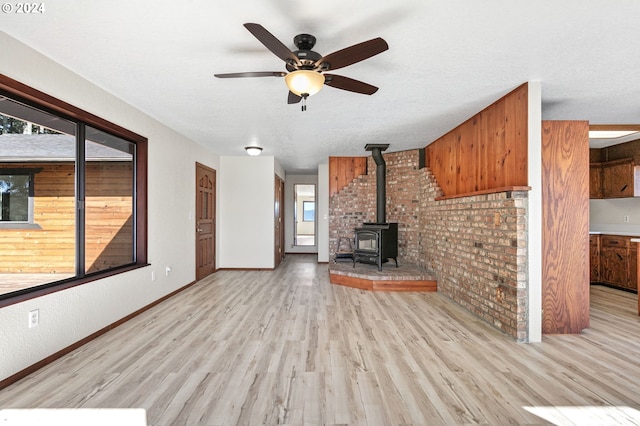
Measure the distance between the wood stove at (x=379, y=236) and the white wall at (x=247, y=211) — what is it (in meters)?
1.95

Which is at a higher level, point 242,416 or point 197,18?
point 197,18

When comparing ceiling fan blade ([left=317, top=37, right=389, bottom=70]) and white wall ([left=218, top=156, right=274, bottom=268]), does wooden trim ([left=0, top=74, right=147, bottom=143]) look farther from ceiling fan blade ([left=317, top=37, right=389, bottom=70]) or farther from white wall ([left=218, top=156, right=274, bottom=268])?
white wall ([left=218, top=156, right=274, bottom=268])

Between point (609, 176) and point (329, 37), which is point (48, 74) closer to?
point (329, 37)

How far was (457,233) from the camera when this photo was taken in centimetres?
420

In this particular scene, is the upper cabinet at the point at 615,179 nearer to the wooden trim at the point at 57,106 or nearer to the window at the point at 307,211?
the wooden trim at the point at 57,106

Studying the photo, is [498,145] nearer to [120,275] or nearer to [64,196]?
[120,275]

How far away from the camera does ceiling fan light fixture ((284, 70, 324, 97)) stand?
213cm

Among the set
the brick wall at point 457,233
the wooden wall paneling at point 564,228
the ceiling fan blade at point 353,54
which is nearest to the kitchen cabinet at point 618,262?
the wooden wall paneling at point 564,228

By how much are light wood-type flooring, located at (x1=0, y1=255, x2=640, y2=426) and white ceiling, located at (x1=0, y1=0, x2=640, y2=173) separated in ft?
7.77

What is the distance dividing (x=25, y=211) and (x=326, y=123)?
12.4 ft

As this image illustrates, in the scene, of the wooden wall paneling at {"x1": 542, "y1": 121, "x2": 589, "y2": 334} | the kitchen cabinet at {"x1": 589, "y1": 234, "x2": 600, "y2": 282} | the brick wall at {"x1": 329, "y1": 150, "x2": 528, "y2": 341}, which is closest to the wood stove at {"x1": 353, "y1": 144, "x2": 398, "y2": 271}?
the brick wall at {"x1": 329, "y1": 150, "x2": 528, "y2": 341}

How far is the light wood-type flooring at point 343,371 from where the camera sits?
1890 mm

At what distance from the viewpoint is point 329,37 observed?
220cm

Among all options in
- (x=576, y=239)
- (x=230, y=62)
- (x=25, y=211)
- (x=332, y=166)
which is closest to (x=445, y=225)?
(x=576, y=239)
